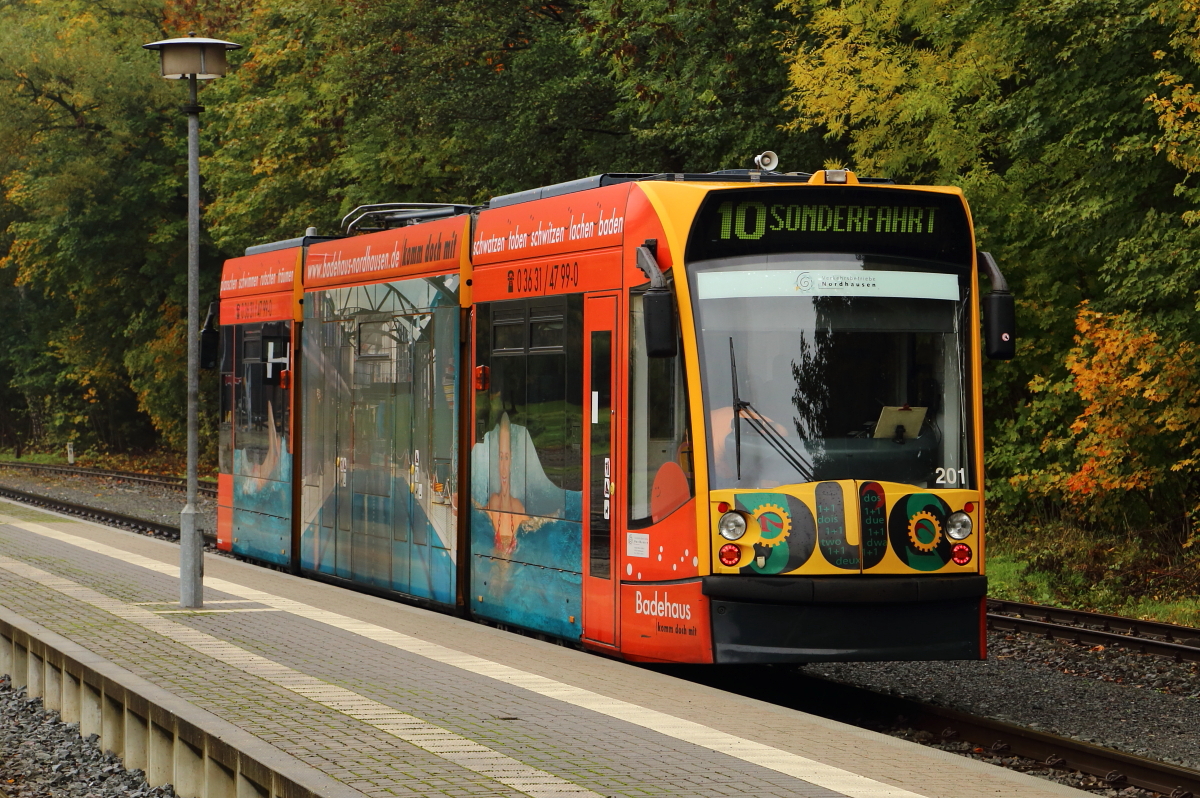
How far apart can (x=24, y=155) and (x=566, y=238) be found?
39.7 metres

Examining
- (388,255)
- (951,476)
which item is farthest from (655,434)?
(388,255)

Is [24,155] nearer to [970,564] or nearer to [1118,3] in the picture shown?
[1118,3]

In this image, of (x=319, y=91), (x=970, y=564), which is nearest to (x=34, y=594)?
(x=970, y=564)

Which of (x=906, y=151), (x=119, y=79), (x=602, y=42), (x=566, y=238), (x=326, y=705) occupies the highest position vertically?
(x=119, y=79)

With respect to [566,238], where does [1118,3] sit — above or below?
above

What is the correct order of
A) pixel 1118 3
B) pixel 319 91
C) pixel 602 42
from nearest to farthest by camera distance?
pixel 1118 3
pixel 602 42
pixel 319 91

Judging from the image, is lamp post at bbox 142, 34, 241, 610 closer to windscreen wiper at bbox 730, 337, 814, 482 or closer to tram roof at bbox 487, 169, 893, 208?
tram roof at bbox 487, 169, 893, 208

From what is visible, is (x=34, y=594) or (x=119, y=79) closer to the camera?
(x=34, y=594)

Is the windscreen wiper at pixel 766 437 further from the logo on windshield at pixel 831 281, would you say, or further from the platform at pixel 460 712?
the platform at pixel 460 712

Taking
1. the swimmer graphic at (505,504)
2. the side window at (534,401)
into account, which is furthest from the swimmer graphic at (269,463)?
the swimmer graphic at (505,504)

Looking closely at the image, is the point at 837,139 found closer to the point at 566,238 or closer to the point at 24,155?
the point at 566,238

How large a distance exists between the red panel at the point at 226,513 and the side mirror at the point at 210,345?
134 cm

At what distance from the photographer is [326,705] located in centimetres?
870

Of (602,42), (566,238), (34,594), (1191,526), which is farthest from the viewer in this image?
(602,42)
